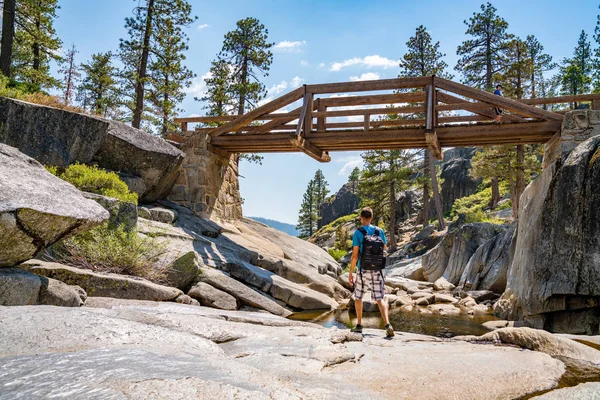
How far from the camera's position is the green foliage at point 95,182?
362 inches

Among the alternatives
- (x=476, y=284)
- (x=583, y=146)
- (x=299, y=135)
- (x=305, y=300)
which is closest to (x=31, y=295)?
(x=305, y=300)

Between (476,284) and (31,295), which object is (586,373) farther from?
(476,284)

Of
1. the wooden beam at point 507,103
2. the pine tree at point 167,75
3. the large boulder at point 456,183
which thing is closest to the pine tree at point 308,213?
the large boulder at point 456,183

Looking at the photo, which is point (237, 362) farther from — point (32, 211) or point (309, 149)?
point (309, 149)

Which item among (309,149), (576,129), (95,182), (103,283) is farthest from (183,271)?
(576,129)

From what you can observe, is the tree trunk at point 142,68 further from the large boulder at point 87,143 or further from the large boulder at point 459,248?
the large boulder at point 459,248

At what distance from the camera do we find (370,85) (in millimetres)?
12477

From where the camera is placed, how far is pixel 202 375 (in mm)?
2768

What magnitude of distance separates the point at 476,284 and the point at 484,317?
4.55 meters

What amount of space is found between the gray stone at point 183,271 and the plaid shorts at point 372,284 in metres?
3.88

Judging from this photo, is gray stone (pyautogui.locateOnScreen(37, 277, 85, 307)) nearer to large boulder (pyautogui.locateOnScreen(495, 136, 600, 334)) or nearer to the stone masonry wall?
large boulder (pyautogui.locateOnScreen(495, 136, 600, 334))

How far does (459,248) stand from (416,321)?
9458 mm

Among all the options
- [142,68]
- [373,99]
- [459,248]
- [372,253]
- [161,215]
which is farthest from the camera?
[142,68]

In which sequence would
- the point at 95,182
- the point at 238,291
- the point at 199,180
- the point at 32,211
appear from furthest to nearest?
the point at 199,180
the point at 95,182
the point at 238,291
the point at 32,211
